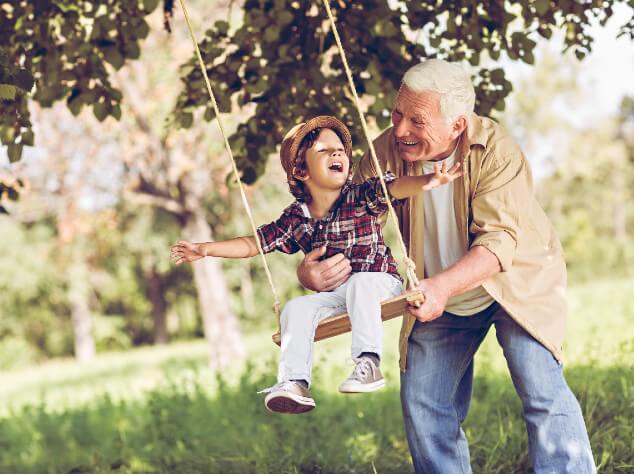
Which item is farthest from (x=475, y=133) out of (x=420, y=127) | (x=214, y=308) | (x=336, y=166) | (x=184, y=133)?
(x=214, y=308)

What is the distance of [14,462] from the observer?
26.9 ft

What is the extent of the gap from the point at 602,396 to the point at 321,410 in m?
2.10

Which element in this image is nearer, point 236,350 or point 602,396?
point 602,396

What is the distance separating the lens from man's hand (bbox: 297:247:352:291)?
12.1ft

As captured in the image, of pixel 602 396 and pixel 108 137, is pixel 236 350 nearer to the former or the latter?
pixel 108 137

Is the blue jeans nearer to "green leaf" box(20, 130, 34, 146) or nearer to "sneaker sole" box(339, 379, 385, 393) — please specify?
"sneaker sole" box(339, 379, 385, 393)

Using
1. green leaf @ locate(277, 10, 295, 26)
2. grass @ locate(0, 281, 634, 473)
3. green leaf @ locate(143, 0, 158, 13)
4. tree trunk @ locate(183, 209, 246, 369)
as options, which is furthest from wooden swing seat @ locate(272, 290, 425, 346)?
tree trunk @ locate(183, 209, 246, 369)

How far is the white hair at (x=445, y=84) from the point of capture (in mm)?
3666

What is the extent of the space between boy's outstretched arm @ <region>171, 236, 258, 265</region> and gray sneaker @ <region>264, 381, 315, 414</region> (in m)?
0.64

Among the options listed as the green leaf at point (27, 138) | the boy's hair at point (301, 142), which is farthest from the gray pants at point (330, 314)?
the green leaf at point (27, 138)

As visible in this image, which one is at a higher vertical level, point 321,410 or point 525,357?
point 525,357

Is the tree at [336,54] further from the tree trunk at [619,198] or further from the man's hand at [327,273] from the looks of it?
the tree trunk at [619,198]

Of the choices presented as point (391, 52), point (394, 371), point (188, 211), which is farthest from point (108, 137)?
point (391, 52)

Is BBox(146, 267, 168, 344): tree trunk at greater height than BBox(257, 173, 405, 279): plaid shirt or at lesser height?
lesser
